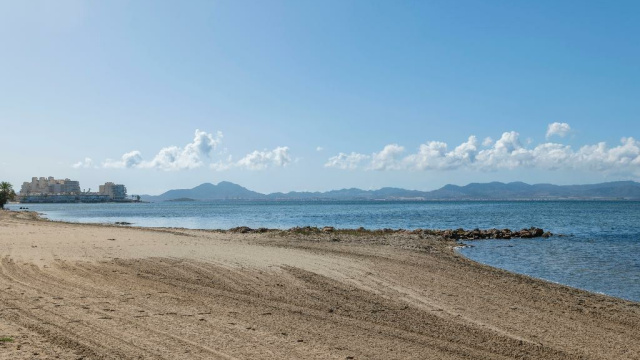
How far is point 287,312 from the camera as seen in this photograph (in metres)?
9.66

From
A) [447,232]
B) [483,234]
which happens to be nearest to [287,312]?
[447,232]

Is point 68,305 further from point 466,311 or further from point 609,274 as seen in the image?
point 609,274

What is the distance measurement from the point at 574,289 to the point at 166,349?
12921 millimetres

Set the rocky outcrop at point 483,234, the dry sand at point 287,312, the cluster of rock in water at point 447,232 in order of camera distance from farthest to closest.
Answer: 1. the rocky outcrop at point 483,234
2. the cluster of rock in water at point 447,232
3. the dry sand at point 287,312

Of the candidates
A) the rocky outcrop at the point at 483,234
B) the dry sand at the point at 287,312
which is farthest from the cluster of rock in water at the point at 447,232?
the dry sand at the point at 287,312

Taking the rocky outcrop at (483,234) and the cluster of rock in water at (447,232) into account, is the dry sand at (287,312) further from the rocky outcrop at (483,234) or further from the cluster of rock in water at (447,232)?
the rocky outcrop at (483,234)

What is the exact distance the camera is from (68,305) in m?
9.41

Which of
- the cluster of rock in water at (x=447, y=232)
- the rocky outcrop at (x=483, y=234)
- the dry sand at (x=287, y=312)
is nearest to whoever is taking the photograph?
the dry sand at (x=287, y=312)

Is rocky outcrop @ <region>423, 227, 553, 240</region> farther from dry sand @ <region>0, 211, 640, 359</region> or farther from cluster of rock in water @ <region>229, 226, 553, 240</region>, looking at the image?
dry sand @ <region>0, 211, 640, 359</region>

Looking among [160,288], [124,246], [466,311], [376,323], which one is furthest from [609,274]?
[124,246]

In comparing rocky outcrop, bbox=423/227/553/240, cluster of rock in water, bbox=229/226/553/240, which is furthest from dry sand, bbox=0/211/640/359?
rocky outcrop, bbox=423/227/553/240

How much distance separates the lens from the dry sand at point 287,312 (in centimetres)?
734

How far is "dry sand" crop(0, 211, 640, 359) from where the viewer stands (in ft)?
24.1

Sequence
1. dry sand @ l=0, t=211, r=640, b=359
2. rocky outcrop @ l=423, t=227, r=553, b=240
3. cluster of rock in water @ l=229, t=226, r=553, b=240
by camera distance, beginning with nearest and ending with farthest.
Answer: dry sand @ l=0, t=211, r=640, b=359
cluster of rock in water @ l=229, t=226, r=553, b=240
rocky outcrop @ l=423, t=227, r=553, b=240
